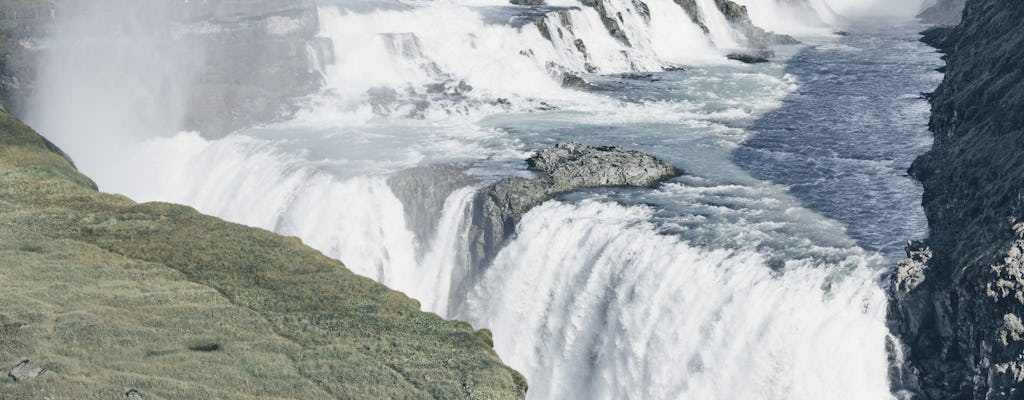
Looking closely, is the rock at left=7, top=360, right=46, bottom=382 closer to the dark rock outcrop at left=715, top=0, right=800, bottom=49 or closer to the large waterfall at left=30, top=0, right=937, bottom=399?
the large waterfall at left=30, top=0, right=937, bottom=399

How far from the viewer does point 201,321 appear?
109 ft

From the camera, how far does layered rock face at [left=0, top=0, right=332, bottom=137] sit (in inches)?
2763

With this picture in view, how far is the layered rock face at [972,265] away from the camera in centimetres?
3341

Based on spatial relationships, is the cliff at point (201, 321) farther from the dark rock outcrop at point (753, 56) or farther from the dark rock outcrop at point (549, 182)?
the dark rock outcrop at point (753, 56)

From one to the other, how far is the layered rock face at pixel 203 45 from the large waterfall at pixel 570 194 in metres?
0.91

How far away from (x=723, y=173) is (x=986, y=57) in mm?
A: 17184

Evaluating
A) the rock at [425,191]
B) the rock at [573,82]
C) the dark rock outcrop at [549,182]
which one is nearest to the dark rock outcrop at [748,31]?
the rock at [573,82]

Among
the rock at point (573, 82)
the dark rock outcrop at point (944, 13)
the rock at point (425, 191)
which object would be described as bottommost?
the rock at point (425, 191)

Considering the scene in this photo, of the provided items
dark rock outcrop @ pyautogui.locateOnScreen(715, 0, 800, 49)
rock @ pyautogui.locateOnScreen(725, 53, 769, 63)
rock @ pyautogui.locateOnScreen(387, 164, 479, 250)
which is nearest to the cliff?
rock @ pyautogui.locateOnScreen(387, 164, 479, 250)

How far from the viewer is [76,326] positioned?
31.5 m

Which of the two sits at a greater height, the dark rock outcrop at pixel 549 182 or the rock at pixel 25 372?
the dark rock outcrop at pixel 549 182

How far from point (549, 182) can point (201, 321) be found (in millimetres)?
22093

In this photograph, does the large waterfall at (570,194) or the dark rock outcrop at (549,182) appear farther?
the dark rock outcrop at (549,182)

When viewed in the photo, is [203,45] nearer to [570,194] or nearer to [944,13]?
[570,194]
